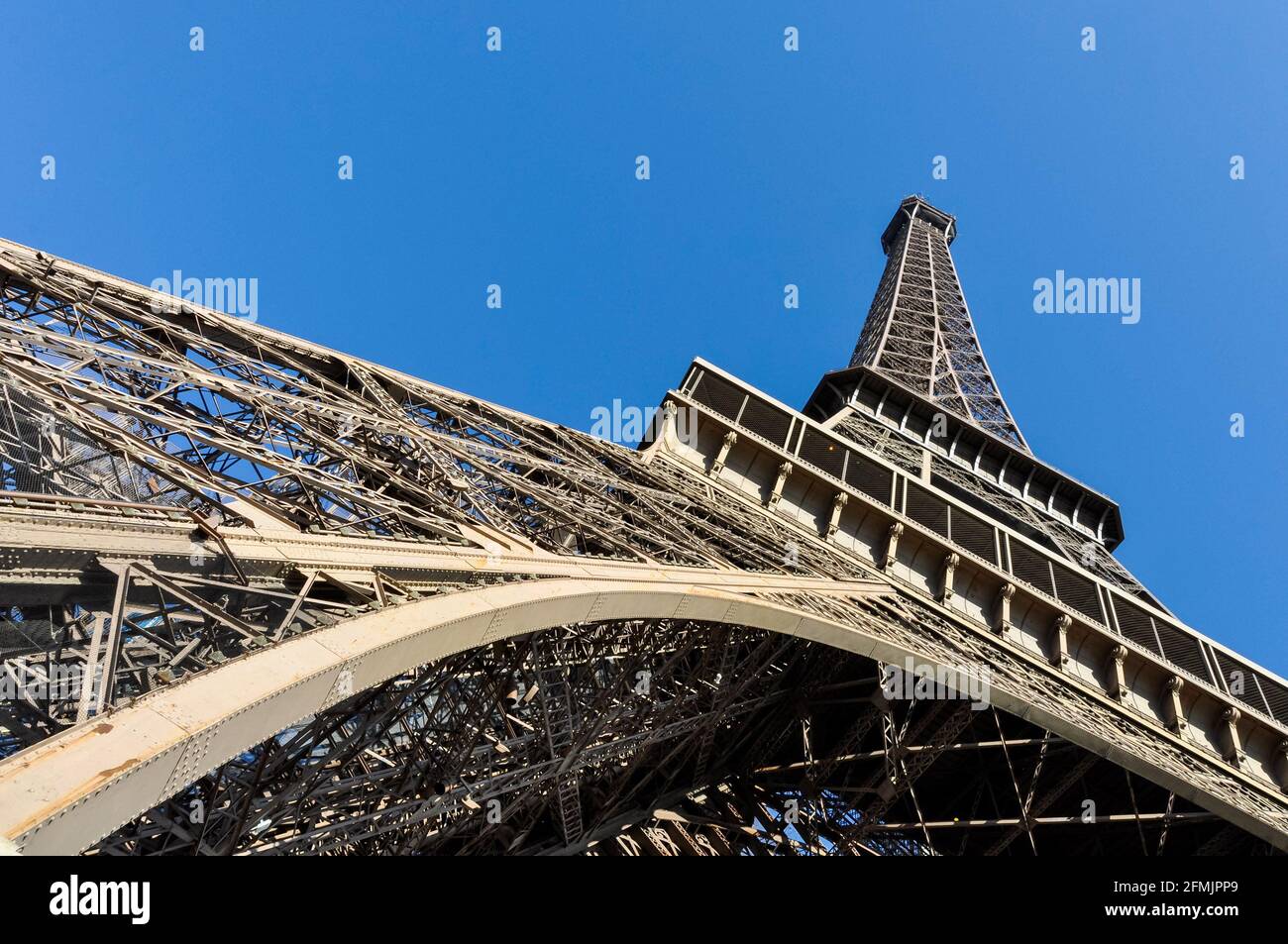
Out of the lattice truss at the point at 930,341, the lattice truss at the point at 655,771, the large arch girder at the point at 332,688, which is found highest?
the lattice truss at the point at 930,341

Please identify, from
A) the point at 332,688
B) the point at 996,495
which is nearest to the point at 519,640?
the point at 332,688

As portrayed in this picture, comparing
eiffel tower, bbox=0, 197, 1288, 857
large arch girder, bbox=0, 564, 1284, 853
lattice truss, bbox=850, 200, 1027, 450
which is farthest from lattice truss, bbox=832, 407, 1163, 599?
large arch girder, bbox=0, 564, 1284, 853

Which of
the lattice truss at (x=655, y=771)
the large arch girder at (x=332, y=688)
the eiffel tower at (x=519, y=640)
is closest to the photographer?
the large arch girder at (x=332, y=688)

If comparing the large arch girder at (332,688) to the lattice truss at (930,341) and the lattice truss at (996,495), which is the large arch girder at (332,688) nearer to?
the lattice truss at (996,495)

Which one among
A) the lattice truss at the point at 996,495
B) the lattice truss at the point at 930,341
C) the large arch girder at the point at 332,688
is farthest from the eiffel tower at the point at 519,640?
the lattice truss at the point at 930,341

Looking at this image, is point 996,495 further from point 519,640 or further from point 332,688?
point 332,688
